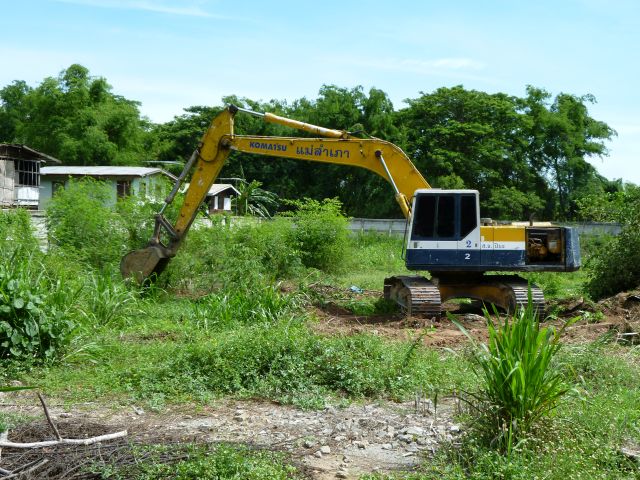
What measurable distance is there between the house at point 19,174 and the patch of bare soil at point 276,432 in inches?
1098

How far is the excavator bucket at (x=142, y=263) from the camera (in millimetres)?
13695

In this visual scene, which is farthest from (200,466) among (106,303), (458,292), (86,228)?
(86,228)

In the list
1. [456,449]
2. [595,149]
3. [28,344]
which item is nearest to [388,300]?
[28,344]

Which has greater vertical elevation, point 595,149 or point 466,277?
point 595,149

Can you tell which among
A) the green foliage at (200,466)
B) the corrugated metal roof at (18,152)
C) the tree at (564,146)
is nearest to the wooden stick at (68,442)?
the green foliage at (200,466)

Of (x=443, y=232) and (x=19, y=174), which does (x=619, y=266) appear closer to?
(x=443, y=232)

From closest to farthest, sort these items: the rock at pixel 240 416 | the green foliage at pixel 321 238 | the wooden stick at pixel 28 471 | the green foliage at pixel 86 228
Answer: the wooden stick at pixel 28 471
the rock at pixel 240 416
the green foliage at pixel 86 228
the green foliage at pixel 321 238

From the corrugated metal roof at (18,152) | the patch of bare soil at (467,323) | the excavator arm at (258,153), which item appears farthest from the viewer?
the corrugated metal roof at (18,152)

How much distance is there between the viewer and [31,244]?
13.1 meters

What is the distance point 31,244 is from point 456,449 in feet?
32.2

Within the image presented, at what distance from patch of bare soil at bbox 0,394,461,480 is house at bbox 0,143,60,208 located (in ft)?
91.5

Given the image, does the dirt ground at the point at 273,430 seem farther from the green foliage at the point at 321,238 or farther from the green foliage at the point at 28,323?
the green foliage at the point at 321,238

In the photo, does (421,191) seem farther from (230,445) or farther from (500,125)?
(500,125)

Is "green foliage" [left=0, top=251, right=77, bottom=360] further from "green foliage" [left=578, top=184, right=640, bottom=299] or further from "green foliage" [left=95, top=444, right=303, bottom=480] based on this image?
"green foliage" [left=578, top=184, right=640, bottom=299]
